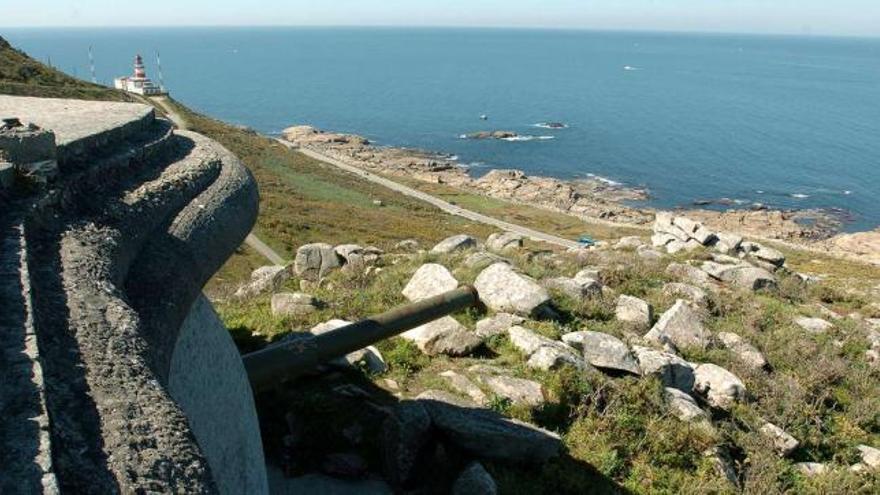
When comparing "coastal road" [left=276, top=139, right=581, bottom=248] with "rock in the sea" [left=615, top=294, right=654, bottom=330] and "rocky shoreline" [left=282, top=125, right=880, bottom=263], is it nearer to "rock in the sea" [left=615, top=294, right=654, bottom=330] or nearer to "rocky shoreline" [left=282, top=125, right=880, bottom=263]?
Result: "rocky shoreline" [left=282, top=125, right=880, bottom=263]

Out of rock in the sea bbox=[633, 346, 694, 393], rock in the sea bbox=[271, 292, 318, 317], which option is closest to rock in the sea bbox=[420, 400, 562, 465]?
rock in the sea bbox=[633, 346, 694, 393]

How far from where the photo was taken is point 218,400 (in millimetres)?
6500

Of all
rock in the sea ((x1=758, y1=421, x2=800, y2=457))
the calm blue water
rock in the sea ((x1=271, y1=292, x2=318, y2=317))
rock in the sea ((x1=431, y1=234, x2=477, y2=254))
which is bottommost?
the calm blue water

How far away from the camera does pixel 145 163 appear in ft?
24.3

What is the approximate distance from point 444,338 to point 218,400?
6.17m

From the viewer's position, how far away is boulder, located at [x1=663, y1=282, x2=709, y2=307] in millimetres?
16672

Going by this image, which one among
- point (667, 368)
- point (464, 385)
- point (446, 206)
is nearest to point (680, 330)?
point (667, 368)

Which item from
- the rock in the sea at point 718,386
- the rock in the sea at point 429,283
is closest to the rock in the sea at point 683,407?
the rock in the sea at point 718,386

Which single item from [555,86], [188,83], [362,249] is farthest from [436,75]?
[362,249]

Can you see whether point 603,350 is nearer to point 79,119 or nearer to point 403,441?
point 403,441

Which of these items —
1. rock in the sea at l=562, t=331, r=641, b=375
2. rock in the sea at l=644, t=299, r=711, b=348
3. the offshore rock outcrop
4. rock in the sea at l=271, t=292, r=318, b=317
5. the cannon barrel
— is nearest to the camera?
the offshore rock outcrop

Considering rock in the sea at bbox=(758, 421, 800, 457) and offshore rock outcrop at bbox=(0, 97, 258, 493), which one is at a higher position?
offshore rock outcrop at bbox=(0, 97, 258, 493)

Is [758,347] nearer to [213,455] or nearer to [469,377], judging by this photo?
[469,377]

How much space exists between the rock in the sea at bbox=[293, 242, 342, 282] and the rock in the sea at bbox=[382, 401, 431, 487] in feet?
29.9
